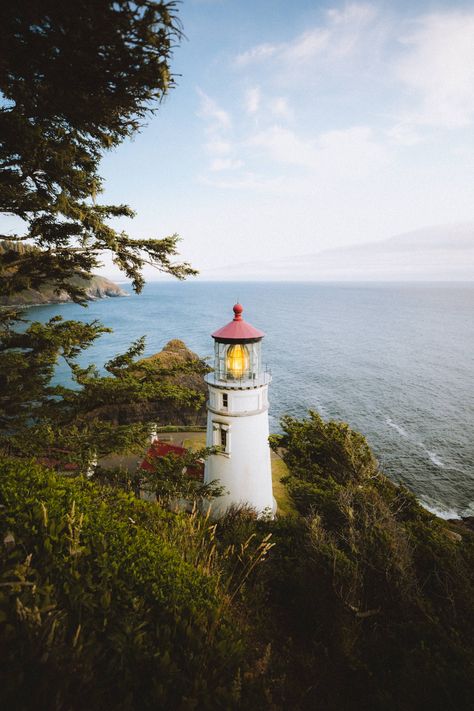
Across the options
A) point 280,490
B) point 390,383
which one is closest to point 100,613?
point 280,490

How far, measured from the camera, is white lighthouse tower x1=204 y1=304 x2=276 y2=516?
9641 mm

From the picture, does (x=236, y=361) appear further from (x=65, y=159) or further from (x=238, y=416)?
(x=65, y=159)

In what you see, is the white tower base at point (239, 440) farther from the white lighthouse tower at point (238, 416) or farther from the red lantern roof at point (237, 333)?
the red lantern roof at point (237, 333)

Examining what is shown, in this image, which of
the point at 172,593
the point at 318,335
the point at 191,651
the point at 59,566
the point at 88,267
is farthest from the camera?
the point at 318,335

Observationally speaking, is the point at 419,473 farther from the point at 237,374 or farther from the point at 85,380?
the point at 85,380

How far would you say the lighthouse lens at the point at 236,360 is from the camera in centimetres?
984

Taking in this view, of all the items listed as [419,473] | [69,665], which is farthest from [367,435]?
[69,665]

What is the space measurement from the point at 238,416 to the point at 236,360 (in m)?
1.72

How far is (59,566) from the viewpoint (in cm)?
321

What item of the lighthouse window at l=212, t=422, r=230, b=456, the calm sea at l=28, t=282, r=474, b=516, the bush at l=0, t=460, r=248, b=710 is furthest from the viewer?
the calm sea at l=28, t=282, r=474, b=516

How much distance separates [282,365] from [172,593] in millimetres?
40987

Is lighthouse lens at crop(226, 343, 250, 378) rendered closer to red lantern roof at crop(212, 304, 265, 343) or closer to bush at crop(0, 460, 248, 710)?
red lantern roof at crop(212, 304, 265, 343)

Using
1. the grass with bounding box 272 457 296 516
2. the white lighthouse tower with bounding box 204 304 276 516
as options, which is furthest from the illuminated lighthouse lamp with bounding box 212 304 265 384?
the grass with bounding box 272 457 296 516

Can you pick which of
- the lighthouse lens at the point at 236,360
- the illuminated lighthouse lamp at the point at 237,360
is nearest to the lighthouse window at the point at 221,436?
the illuminated lighthouse lamp at the point at 237,360
